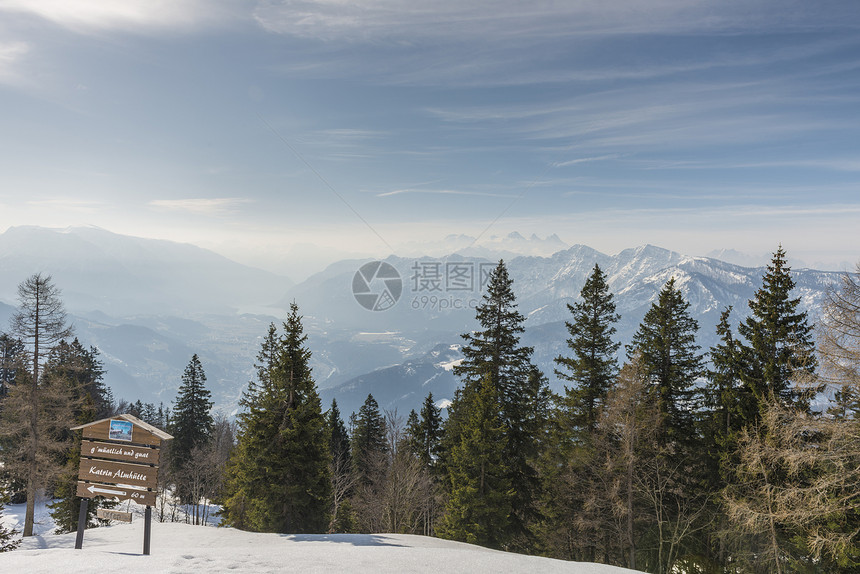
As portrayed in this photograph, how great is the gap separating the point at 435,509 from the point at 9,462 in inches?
1010

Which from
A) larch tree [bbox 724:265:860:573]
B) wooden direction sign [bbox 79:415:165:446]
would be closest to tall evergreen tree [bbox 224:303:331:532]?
wooden direction sign [bbox 79:415:165:446]

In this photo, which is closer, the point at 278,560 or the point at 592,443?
the point at 278,560

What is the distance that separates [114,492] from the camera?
1348 centimetres

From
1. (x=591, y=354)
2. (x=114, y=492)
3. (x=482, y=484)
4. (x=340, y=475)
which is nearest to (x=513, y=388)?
(x=591, y=354)

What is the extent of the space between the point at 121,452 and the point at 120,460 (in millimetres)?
251

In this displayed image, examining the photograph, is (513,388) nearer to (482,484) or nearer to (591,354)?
(591,354)

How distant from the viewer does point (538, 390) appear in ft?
92.1

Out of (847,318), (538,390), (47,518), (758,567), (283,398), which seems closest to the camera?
(847,318)

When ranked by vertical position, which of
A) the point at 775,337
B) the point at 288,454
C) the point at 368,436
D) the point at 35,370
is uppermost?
the point at 775,337

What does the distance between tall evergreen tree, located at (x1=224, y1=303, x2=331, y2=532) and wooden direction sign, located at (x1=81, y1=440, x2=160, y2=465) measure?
29.5ft

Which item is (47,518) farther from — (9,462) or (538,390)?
(538,390)

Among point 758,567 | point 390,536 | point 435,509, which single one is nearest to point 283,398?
point 390,536

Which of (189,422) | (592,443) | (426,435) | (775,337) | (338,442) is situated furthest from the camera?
(338,442)

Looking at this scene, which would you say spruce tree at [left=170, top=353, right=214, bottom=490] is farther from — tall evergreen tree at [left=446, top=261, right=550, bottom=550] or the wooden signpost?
the wooden signpost
